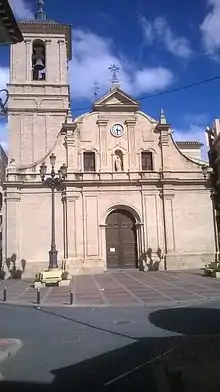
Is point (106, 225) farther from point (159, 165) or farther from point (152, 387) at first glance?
point (152, 387)

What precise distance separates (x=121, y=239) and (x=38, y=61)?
60.4 ft

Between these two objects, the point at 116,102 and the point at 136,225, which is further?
the point at 116,102

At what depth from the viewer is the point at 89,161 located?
28844 millimetres

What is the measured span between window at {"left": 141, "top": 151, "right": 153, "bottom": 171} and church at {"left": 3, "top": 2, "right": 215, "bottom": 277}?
77 mm

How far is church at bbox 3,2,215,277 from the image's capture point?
26.9m

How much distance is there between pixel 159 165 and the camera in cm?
2911

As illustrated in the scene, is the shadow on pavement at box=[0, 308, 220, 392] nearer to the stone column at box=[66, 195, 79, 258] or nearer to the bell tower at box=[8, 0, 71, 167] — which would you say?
the stone column at box=[66, 195, 79, 258]

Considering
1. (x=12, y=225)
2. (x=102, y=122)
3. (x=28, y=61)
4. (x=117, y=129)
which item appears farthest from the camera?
(x=28, y=61)

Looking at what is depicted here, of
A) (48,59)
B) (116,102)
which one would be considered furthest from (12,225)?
(48,59)

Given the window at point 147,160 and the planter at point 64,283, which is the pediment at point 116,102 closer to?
the window at point 147,160

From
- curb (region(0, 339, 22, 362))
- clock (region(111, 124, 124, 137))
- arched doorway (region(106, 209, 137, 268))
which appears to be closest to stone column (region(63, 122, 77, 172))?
clock (region(111, 124, 124, 137))

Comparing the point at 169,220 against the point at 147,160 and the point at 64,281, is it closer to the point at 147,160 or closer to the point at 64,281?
the point at 147,160

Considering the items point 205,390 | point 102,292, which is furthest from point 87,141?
point 205,390

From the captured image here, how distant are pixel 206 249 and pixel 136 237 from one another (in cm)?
524
